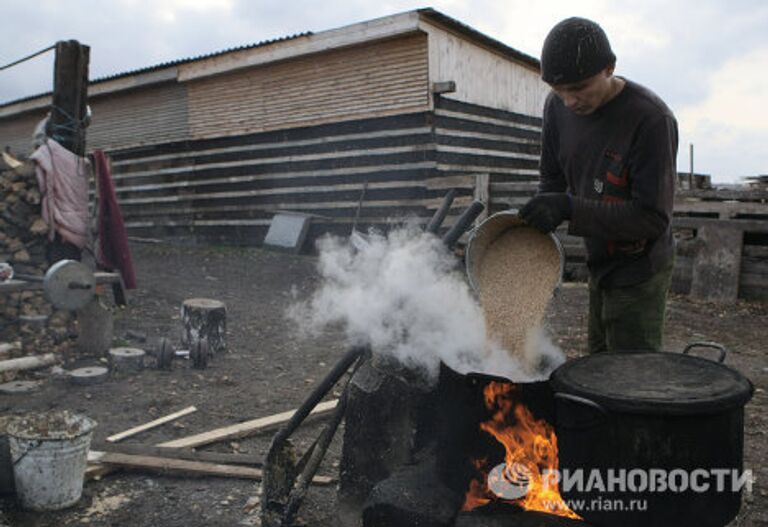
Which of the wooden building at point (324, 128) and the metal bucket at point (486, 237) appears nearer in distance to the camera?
the metal bucket at point (486, 237)

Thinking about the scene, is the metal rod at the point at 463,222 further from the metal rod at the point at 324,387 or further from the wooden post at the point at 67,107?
the wooden post at the point at 67,107

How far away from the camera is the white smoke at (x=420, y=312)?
305 centimetres

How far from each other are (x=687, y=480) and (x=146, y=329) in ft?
23.4

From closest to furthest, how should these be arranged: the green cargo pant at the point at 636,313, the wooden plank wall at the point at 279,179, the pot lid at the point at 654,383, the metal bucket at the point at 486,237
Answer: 1. the pot lid at the point at 654,383
2. the green cargo pant at the point at 636,313
3. the metal bucket at the point at 486,237
4. the wooden plank wall at the point at 279,179

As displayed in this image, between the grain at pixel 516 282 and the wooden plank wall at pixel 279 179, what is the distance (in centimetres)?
771

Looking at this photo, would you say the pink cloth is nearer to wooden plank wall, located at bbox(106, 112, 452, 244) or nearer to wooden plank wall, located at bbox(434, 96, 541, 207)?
wooden plank wall, located at bbox(106, 112, 452, 244)

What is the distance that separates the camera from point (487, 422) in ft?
8.52

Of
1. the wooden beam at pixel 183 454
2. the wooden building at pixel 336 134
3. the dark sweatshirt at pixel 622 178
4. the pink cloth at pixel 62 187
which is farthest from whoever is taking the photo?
the wooden building at pixel 336 134

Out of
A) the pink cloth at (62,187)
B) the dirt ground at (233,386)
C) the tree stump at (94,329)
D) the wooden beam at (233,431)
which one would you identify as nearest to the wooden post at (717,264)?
the dirt ground at (233,386)

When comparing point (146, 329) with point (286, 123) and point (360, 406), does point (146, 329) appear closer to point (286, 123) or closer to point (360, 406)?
point (360, 406)

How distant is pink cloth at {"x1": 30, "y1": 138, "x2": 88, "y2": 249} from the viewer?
7562mm

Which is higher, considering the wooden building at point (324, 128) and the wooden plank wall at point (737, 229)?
the wooden building at point (324, 128)

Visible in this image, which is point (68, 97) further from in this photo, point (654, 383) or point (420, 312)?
point (654, 383)

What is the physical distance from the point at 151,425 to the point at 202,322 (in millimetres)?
1980
